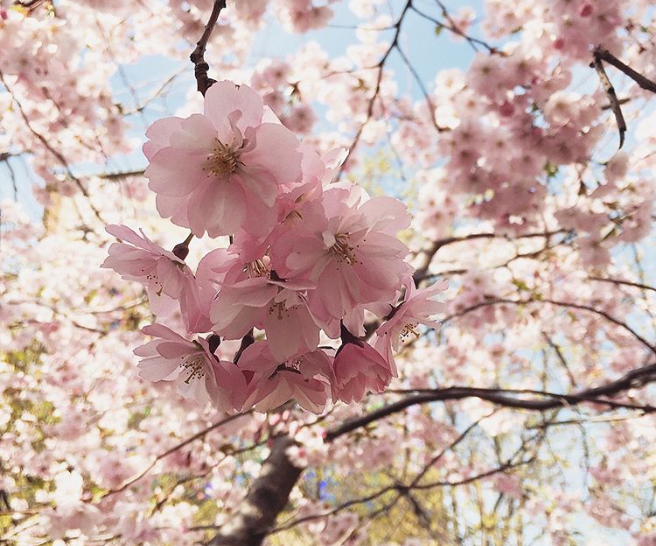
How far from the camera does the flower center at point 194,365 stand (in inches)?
27.8

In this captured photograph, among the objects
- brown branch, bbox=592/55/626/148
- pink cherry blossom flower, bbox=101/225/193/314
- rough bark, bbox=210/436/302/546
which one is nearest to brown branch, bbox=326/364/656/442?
rough bark, bbox=210/436/302/546

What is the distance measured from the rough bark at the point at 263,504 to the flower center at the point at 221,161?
2148mm

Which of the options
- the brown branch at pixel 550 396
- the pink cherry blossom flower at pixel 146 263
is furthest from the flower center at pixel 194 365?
the brown branch at pixel 550 396

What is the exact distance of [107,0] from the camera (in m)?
2.22

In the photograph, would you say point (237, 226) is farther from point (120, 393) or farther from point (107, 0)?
point (120, 393)

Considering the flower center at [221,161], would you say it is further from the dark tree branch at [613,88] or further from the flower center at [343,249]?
the dark tree branch at [613,88]

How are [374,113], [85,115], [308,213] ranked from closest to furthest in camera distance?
[308,213] → [85,115] → [374,113]

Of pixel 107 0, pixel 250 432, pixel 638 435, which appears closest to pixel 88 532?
pixel 250 432

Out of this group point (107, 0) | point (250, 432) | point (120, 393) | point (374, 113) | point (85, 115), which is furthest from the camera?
point (374, 113)

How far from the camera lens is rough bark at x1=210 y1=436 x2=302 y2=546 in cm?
229

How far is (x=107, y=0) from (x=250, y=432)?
2.93 meters

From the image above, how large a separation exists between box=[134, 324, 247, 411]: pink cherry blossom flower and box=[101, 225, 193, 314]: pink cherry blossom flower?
0.07 metres

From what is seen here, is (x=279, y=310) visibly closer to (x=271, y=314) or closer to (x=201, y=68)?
(x=271, y=314)

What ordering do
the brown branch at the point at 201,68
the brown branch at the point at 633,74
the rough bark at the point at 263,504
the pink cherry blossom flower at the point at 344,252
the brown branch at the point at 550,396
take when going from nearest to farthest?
the pink cherry blossom flower at the point at 344,252 → the brown branch at the point at 201,68 → the brown branch at the point at 633,74 → the brown branch at the point at 550,396 → the rough bark at the point at 263,504
